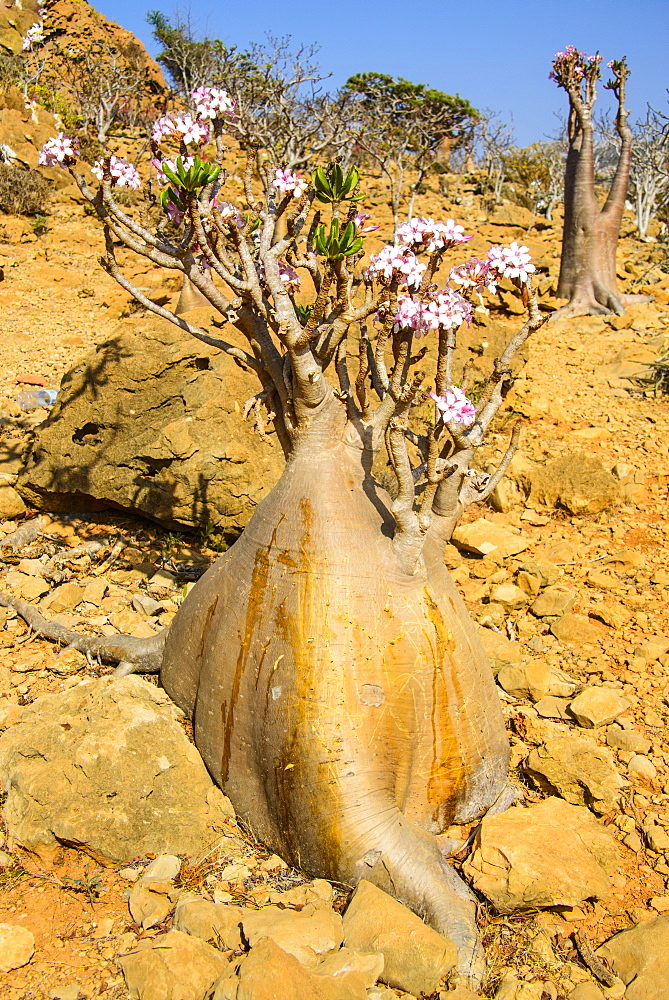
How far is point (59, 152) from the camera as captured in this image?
7.79 feet

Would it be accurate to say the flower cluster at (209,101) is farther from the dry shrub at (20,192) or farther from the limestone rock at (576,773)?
the dry shrub at (20,192)

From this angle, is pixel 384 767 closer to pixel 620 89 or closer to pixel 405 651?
pixel 405 651

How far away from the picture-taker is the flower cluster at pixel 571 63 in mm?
8477

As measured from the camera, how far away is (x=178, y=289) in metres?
7.74

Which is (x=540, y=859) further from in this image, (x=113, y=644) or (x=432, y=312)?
(x=113, y=644)

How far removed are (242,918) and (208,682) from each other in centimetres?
73

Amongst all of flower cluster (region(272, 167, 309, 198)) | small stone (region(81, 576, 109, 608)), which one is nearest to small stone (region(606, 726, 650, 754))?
flower cluster (region(272, 167, 309, 198))

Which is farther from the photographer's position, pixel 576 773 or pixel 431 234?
pixel 576 773

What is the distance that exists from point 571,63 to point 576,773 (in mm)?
8680

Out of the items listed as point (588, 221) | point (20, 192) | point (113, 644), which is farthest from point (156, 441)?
point (20, 192)

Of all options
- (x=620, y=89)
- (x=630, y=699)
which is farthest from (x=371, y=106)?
(x=630, y=699)

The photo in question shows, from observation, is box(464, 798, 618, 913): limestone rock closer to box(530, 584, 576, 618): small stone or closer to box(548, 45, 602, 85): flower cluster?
box(530, 584, 576, 618): small stone

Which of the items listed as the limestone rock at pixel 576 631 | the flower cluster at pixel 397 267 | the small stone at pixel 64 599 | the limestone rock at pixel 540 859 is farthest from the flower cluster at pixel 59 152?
the limestone rock at pixel 576 631

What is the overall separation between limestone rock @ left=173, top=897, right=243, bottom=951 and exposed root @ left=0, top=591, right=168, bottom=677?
42.6 inches
